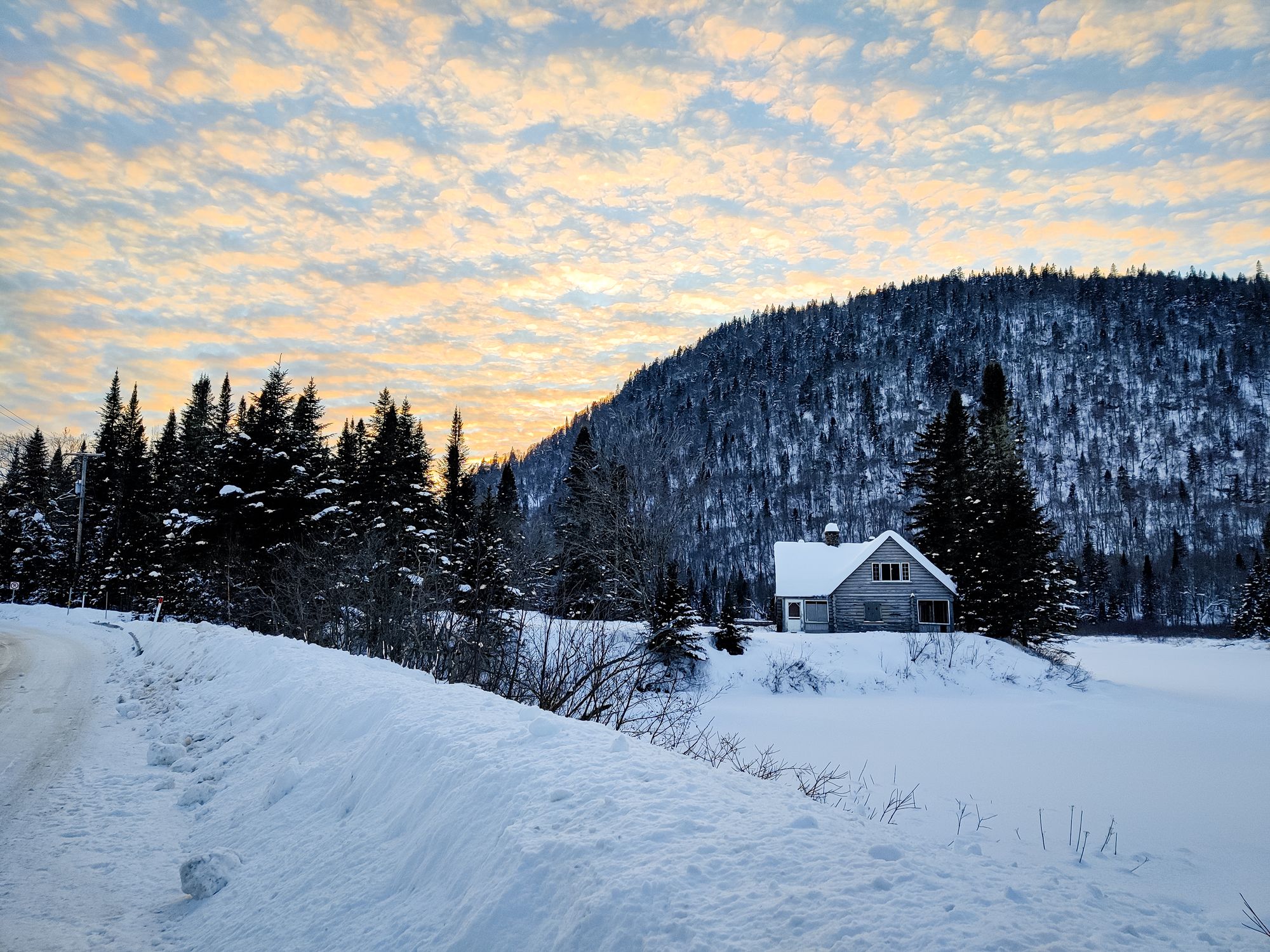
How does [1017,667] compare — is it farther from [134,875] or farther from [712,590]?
[712,590]

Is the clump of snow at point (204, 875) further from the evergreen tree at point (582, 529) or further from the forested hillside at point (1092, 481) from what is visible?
the forested hillside at point (1092, 481)

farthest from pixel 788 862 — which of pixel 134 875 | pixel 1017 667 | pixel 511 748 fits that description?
pixel 1017 667

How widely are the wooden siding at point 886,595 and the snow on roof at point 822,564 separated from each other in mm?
363

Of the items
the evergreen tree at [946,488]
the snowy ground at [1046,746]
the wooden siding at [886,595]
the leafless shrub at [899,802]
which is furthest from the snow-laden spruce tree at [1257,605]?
the leafless shrub at [899,802]

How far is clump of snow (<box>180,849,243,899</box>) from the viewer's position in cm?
391

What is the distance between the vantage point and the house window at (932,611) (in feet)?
122

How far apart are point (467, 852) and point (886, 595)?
38.0 metres

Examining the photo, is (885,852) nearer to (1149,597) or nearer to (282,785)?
(282,785)

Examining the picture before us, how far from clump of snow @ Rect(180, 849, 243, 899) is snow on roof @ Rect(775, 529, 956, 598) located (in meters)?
35.9

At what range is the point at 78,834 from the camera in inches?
189

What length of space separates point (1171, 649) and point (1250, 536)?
101 meters

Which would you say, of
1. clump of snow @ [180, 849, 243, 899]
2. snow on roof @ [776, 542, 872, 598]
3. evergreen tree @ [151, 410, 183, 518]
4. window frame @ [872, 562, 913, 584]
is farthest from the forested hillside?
clump of snow @ [180, 849, 243, 899]

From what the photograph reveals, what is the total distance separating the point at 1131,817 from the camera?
9719 mm

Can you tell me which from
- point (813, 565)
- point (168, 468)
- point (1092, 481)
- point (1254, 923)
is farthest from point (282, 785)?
point (1092, 481)
